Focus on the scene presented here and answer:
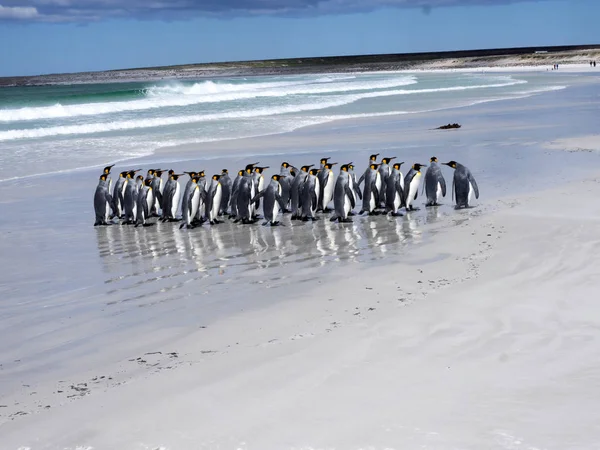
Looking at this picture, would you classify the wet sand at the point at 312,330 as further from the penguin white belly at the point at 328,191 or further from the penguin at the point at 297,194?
the penguin white belly at the point at 328,191

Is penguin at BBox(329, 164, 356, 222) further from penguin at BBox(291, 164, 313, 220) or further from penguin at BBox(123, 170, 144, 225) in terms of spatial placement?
penguin at BBox(123, 170, 144, 225)

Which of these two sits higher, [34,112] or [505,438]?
[34,112]

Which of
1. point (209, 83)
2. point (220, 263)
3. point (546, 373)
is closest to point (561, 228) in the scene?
point (220, 263)

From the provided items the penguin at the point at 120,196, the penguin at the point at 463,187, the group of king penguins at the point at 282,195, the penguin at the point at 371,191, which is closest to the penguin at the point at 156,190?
the group of king penguins at the point at 282,195

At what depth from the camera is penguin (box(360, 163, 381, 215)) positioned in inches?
400

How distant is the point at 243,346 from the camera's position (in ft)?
17.7

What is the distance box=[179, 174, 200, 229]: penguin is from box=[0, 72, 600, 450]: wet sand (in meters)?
0.22

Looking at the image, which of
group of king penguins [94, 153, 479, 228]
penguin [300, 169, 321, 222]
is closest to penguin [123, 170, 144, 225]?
group of king penguins [94, 153, 479, 228]

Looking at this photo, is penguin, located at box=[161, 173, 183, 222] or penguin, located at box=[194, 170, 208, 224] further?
penguin, located at box=[161, 173, 183, 222]

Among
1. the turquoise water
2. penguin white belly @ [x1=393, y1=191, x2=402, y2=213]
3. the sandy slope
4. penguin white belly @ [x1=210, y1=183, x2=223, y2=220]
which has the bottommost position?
the sandy slope

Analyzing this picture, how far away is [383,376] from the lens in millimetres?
4656

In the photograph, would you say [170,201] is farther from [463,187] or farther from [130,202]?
[463,187]

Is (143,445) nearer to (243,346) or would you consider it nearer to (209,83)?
(243,346)

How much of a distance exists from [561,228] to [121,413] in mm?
5031
